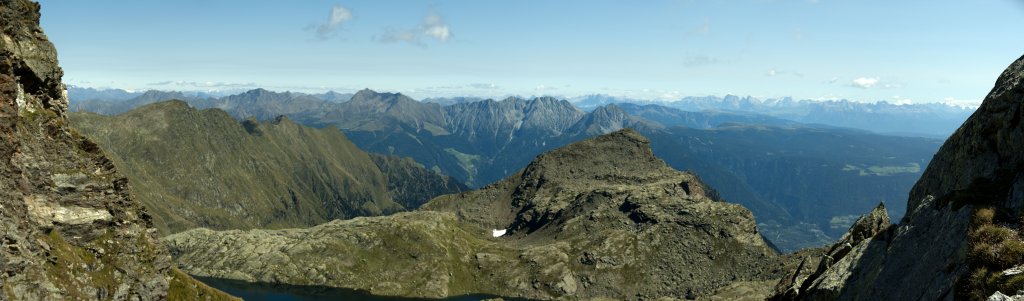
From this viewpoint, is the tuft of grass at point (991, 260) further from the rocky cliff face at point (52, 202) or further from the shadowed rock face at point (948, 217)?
the rocky cliff face at point (52, 202)

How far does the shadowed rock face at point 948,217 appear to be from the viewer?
34681 millimetres

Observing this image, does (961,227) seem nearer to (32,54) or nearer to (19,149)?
(19,149)

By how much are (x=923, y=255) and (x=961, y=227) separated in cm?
333

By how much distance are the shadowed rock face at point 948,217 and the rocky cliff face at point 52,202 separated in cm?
8507

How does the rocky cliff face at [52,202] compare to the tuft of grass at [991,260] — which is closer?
the tuft of grass at [991,260]

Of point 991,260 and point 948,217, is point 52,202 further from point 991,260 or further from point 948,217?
point 991,260

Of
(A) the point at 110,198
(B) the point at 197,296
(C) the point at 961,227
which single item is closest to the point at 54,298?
(A) the point at 110,198

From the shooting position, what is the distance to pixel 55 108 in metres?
87.2

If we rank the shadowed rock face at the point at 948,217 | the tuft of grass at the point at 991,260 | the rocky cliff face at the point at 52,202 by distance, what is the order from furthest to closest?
1. the rocky cliff face at the point at 52,202
2. the shadowed rock face at the point at 948,217
3. the tuft of grass at the point at 991,260

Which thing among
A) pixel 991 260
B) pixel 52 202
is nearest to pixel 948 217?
pixel 991 260

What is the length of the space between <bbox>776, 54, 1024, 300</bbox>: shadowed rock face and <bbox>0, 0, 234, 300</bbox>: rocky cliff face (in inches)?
3349

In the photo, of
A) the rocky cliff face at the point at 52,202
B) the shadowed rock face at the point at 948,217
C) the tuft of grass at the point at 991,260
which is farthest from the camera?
the rocky cliff face at the point at 52,202

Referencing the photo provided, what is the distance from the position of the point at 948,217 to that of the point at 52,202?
105079mm

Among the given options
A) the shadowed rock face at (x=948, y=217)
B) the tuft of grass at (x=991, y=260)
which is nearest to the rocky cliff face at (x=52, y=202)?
the shadowed rock face at (x=948, y=217)
